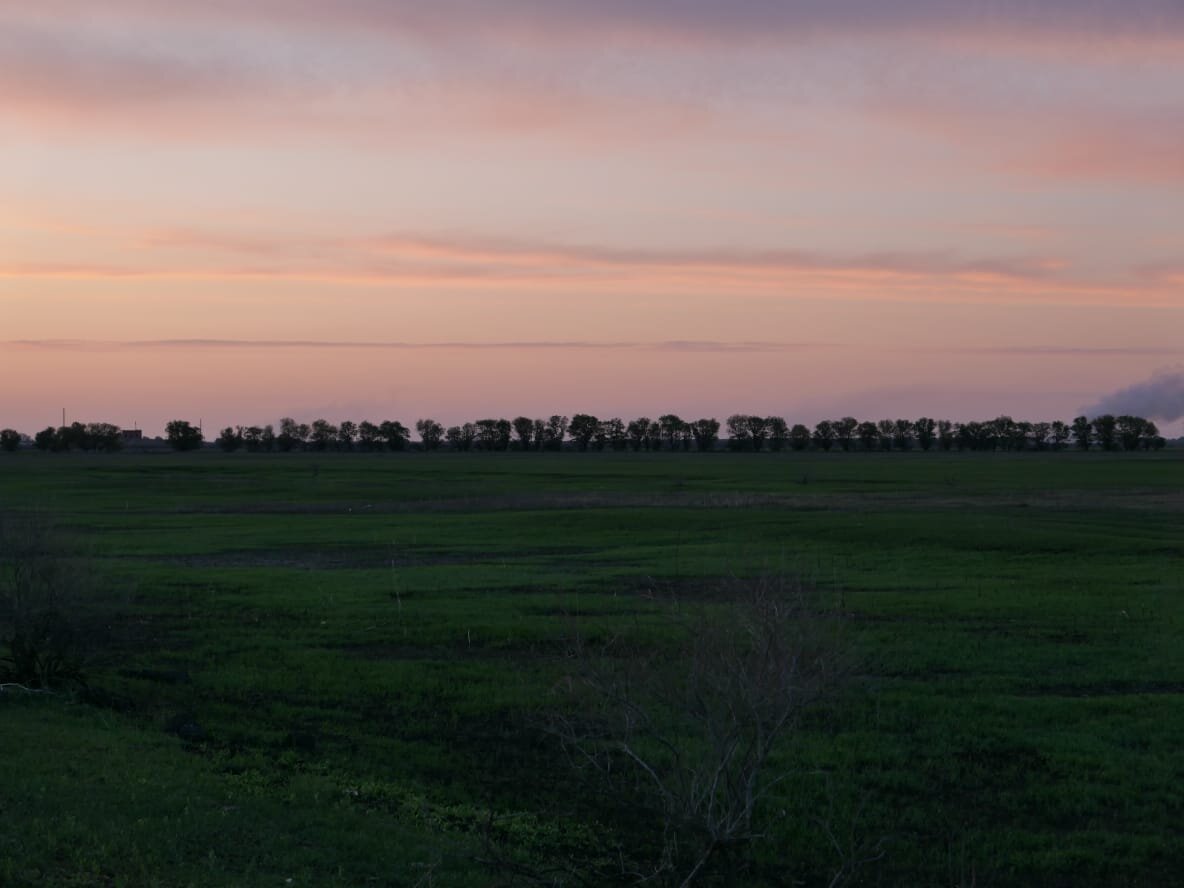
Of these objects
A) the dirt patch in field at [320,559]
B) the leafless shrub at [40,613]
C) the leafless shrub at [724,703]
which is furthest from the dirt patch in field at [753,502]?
the leafless shrub at [724,703]

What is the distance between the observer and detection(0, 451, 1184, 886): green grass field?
12305mm

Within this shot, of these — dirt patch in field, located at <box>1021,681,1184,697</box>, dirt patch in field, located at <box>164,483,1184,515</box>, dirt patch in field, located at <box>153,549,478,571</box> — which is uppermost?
dirt patch in field, located at <box>164,483,1184,515</box>

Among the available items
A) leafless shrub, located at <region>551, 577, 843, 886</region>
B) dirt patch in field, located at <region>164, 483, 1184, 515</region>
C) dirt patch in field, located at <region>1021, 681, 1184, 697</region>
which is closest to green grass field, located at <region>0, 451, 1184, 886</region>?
dirt patch in field, located at <region>1021, 681, 1184, 697</region>

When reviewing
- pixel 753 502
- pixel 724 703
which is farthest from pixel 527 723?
pixel 753 502

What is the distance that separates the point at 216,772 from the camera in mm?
14695

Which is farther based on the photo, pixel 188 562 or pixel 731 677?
pixel 188 562

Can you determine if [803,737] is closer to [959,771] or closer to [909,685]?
[959,771]

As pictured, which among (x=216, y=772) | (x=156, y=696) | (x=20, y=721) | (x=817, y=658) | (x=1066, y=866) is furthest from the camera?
(x=156, y=696)

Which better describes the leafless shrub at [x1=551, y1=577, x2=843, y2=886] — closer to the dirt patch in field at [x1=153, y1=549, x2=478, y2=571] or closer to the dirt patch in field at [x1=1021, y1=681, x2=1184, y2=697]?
the dirt patch in field at [x1=1021, y1=681, x2=1184, y2=697]

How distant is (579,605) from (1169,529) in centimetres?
3183

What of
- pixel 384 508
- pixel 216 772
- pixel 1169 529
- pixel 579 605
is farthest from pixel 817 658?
pixel 384 508

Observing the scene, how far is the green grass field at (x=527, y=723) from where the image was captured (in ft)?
40.4

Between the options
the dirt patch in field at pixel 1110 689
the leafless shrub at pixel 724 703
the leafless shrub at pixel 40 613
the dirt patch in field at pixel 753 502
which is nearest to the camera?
the leafless shrub at pixel 724 703

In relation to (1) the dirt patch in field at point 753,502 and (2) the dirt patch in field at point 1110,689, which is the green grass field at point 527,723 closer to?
(2) the dirt patch in field at point 1110,689
